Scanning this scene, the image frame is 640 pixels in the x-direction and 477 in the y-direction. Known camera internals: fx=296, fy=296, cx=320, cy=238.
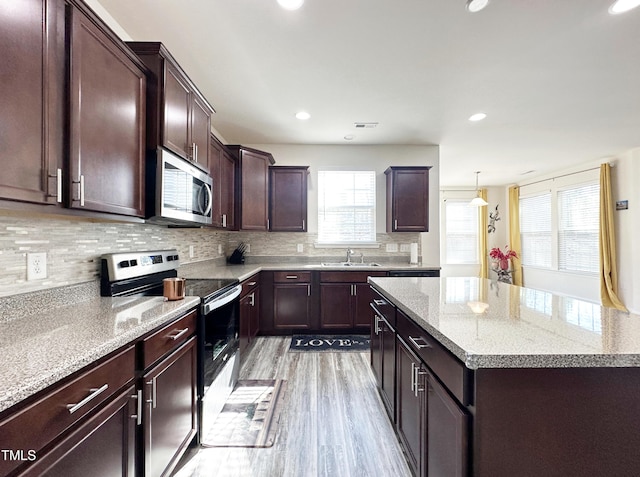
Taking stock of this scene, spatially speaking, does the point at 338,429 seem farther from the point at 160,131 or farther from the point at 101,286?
the point at 160,131

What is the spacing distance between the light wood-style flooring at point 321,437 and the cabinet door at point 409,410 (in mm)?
193

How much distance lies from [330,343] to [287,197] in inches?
77.8

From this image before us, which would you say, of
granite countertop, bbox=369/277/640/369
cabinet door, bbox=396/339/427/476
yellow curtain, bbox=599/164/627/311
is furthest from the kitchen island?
yellow curtain, bbox=599/164/627/311

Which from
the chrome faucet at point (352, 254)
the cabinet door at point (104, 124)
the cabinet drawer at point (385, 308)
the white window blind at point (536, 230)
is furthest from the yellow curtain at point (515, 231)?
the cabinet door at point (104, 124)

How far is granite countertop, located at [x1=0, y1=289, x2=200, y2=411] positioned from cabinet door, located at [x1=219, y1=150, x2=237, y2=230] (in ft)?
5.75

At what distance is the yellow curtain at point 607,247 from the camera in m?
4.90

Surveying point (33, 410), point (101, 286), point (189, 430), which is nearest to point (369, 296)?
point (189, 430)

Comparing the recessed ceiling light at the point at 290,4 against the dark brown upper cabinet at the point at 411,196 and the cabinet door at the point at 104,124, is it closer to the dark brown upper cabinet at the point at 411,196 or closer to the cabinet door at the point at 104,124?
the cabinet door at the point at 104,124

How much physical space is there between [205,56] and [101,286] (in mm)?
1811

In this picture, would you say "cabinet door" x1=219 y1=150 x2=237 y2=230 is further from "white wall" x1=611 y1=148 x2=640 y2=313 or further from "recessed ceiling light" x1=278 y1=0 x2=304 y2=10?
"white wall" x1=611 y1=148 x2=640 y2=313

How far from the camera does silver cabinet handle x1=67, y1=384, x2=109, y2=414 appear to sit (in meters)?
0.84

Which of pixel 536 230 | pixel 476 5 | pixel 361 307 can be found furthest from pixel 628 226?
pixel 476 5

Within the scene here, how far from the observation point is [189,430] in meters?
1.61

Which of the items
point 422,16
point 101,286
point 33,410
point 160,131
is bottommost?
point 33,410
